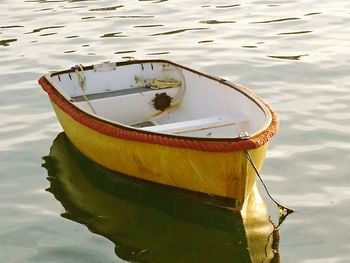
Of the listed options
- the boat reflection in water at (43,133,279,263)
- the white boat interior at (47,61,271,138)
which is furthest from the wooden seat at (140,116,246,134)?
the boat reflection in water at (43,133,279,263)

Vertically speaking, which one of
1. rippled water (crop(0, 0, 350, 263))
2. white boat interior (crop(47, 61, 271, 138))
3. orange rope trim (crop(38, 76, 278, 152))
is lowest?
rippled water (crop(0, 0, 350, 263))

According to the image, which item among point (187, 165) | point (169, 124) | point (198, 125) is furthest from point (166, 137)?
point (169, 124)

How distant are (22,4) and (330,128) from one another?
13.2 m

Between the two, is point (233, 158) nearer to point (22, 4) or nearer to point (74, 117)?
point (74, 117)

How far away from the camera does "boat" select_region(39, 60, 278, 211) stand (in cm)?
755

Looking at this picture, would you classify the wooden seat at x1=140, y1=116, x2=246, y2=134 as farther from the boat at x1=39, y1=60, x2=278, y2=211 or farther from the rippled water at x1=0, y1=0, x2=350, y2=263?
the rippled water at x1=0, y1=0, x2=350, y2=263

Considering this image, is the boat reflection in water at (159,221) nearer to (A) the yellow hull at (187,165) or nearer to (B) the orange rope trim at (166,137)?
(A) the yellow hull at (187,165)

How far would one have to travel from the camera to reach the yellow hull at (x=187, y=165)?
7.51 meters

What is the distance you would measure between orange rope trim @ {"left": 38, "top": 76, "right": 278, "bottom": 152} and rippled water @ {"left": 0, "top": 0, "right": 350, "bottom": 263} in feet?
3.49

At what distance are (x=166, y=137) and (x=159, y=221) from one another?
105cm

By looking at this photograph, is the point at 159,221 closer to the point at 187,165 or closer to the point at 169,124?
the point at 187,165

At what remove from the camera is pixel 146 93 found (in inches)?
414

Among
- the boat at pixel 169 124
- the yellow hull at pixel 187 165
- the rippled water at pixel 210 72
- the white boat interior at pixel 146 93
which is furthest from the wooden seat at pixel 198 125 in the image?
the rippled water at pixel 210 72

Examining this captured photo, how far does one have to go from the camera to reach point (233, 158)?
7.39 metres
